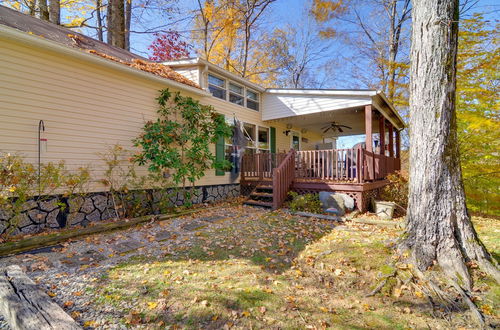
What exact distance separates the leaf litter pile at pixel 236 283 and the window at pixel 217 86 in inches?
213

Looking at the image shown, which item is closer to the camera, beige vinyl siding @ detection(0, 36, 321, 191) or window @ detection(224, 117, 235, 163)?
beige vinyl siding @ detection(0, 36, 321, 191)

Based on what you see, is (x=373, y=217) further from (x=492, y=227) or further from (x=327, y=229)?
(x=492, y=227)

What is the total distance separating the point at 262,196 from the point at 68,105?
549 centimetres

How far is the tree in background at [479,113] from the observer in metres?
6.66

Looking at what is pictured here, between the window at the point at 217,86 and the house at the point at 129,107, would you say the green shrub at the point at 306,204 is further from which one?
the window at the point at 217,86

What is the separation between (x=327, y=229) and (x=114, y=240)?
4104 millimetres

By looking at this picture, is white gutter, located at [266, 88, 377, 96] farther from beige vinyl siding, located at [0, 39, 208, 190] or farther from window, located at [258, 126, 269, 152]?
beige vinyl siding, located at [0, 39, 208, 190]

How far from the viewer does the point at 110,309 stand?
2305 mm

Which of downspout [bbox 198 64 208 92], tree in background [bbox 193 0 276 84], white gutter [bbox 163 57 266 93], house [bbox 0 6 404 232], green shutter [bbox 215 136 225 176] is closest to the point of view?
house [bbox 0 6 404 232]

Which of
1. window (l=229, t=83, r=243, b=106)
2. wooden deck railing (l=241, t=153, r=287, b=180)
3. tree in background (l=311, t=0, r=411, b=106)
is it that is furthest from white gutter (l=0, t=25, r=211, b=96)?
tree in background (l=311, t=0, r=411, b=106)

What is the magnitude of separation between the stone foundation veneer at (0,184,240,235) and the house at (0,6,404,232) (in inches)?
14.8

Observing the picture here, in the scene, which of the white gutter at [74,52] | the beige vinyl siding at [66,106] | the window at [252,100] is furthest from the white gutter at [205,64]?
the beige vinyl siding at [66,106]

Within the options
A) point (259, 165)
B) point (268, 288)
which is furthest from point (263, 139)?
point (268, 288)

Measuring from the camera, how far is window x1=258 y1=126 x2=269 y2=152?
1040 centimetres
